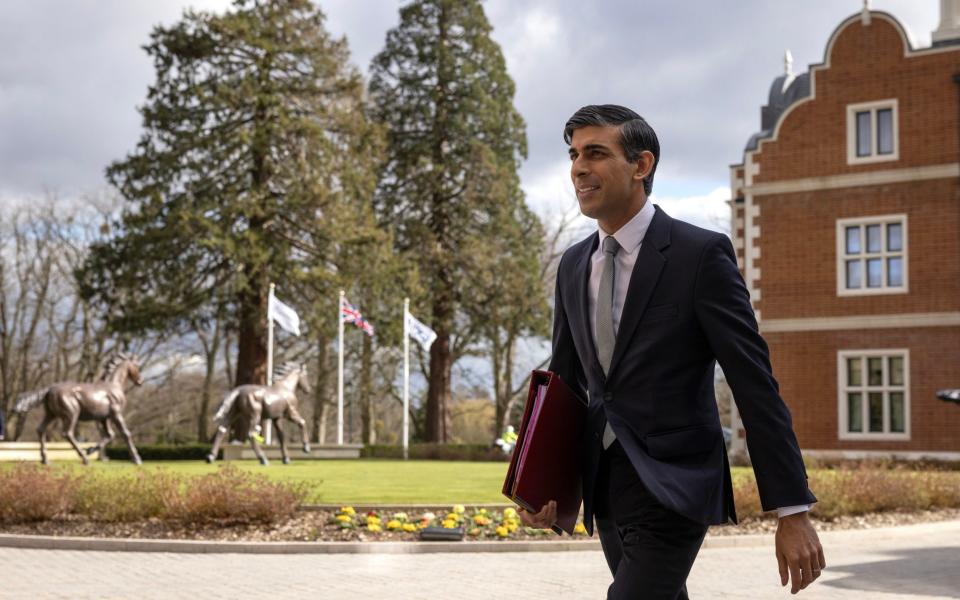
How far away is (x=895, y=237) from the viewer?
29984mm

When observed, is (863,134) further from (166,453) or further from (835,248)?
(166,453)

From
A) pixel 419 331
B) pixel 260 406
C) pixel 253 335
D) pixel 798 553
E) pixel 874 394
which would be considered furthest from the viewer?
pixel 253 335

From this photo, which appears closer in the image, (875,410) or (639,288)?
(639,288)

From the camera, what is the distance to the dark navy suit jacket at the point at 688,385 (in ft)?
11.3

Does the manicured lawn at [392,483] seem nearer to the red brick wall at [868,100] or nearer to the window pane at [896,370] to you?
the window pane at [896,370]

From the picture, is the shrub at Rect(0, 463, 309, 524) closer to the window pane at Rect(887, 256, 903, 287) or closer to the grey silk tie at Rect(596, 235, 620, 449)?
the grey silk tie at Rect(596, 235, 620, 449)

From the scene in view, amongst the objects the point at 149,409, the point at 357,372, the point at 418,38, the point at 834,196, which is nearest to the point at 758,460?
the point at 834,196

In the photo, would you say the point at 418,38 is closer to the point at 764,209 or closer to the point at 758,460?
the point at 764,209

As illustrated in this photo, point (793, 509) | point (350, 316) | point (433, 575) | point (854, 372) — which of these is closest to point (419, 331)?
point (350, 316)

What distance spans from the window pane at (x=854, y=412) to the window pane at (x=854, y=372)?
1.01ft

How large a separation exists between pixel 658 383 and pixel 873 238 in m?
28.3

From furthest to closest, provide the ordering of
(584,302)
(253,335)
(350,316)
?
1. (253,335)
2. (350,316)
3. (584,302)

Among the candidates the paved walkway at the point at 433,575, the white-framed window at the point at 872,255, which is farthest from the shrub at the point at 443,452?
the paved walkway at the point at 433,575

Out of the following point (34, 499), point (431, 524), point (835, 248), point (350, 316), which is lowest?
point (431, 524)
